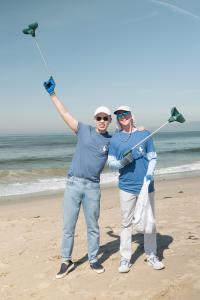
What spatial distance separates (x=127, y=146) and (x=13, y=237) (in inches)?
145

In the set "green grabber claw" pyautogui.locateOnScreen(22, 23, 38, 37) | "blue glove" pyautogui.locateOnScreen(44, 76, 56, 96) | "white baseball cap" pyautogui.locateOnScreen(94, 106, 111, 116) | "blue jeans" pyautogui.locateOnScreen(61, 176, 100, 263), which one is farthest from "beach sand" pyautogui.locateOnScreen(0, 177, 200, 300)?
"green grabber claw" pyautogui.locateOnScreen(22, 23, 38, 37)

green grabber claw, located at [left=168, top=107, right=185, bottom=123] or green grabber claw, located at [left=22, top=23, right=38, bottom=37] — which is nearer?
green grabber claw, located at [left=168, top=107, right=185, bottom=123]

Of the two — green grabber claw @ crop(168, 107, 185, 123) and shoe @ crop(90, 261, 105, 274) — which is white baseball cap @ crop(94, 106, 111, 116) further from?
shoe @ crop(90, 261, 105, 274)

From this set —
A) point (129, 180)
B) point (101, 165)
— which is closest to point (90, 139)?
point (101, 165)

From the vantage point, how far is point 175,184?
15195mm

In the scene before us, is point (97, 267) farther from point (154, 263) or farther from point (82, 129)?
point (82, 129)

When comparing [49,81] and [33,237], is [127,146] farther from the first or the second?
[33,237]

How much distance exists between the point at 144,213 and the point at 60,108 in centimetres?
175

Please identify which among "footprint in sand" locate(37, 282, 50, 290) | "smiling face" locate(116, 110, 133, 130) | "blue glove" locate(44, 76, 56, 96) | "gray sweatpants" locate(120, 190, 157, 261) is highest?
"blue glove" locate(44, 76, 56, 96)

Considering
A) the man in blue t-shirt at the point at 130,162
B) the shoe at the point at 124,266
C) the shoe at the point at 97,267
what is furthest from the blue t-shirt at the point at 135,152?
the shoe at the point at 97,267

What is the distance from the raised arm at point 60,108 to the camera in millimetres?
5078

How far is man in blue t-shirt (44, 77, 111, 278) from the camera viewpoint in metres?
4.95

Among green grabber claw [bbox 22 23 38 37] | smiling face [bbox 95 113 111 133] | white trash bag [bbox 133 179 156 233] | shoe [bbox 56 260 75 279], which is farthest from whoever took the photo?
green grabber claw [bbox 22 23 38 37]

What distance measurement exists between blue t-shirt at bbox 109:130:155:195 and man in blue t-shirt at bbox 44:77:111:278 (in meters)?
0.18
